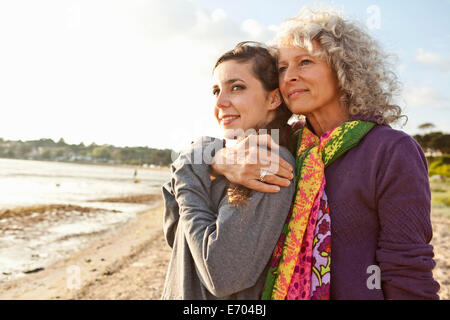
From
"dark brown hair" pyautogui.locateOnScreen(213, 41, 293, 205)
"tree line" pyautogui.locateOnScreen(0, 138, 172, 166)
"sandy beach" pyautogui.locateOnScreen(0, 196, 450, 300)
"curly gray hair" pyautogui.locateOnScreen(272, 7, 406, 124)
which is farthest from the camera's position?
"tree line" pyautogui.locateOnScreen(0, 138, 172, 166)

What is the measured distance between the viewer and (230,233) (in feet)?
5.07

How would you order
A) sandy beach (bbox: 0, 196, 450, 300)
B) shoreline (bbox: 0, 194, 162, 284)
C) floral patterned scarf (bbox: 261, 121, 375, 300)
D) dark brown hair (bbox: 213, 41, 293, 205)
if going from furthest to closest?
shoreline (bbox: 0, 194, 162, 284), sandy beach (bbox: 0, 196, 450, 300), dark brown hair (bbox: 213, 41, 293, 205), floral patterned scarf (bbox: 261, 121, 375, 300)

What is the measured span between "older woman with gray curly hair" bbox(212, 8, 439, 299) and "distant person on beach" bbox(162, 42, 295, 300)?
0.27 feet

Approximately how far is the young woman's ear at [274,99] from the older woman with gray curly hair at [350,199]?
0.86ft

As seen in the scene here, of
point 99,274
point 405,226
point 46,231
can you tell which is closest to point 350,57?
point 405,226

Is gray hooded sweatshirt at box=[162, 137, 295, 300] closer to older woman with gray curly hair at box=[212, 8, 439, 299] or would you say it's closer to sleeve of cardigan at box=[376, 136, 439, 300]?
older woman with gray curly hair at box=[212, 8, 439, 299]

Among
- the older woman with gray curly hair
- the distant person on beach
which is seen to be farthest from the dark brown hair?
the older woman with gray curly hair

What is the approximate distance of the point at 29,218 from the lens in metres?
13.7

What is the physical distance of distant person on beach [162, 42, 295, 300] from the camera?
5.10ft

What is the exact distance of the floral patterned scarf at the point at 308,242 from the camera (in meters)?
1.69

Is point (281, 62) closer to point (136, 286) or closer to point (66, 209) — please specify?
point (136, 286)

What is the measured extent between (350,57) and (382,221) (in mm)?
997
